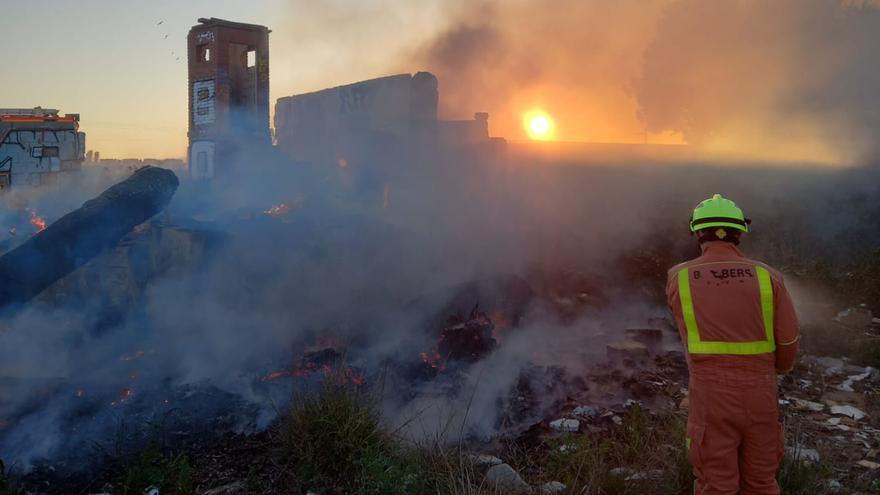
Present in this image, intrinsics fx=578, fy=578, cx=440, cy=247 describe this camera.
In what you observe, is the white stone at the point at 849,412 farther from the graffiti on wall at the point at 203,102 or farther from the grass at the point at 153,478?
the graffiti on wall at the point at 203,102

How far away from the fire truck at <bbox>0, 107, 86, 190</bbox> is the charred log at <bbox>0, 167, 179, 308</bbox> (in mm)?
16879

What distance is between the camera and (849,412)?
6.34 meters

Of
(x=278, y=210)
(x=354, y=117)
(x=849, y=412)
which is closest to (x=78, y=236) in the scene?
(x=278, y=210)

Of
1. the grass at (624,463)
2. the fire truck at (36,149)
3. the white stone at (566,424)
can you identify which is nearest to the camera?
the grass at (624,463)

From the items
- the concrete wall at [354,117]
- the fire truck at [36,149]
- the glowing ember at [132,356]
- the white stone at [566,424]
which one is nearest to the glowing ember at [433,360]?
the white stone at [566,424]

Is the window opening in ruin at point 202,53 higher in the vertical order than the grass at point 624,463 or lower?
higher

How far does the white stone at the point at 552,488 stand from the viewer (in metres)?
4.19

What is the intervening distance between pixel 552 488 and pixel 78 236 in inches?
320

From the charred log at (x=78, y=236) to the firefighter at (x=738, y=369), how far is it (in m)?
8.66

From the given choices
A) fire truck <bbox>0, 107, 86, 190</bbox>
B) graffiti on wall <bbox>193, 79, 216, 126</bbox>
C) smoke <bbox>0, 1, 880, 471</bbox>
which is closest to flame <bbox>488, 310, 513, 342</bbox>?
smoke <bbox>0, 1, 880, 471</bbox>

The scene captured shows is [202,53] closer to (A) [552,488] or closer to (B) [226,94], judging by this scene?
(B) [226,94]

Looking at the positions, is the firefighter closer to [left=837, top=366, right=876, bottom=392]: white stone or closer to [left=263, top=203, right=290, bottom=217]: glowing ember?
[left=837, top=366, right=876, bottom=392]: white stone

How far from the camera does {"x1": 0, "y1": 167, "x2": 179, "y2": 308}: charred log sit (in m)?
8.00

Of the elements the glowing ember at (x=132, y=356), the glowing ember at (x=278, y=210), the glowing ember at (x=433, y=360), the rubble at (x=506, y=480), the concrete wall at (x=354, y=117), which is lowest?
the glowing ember at (x=132, y=356)
